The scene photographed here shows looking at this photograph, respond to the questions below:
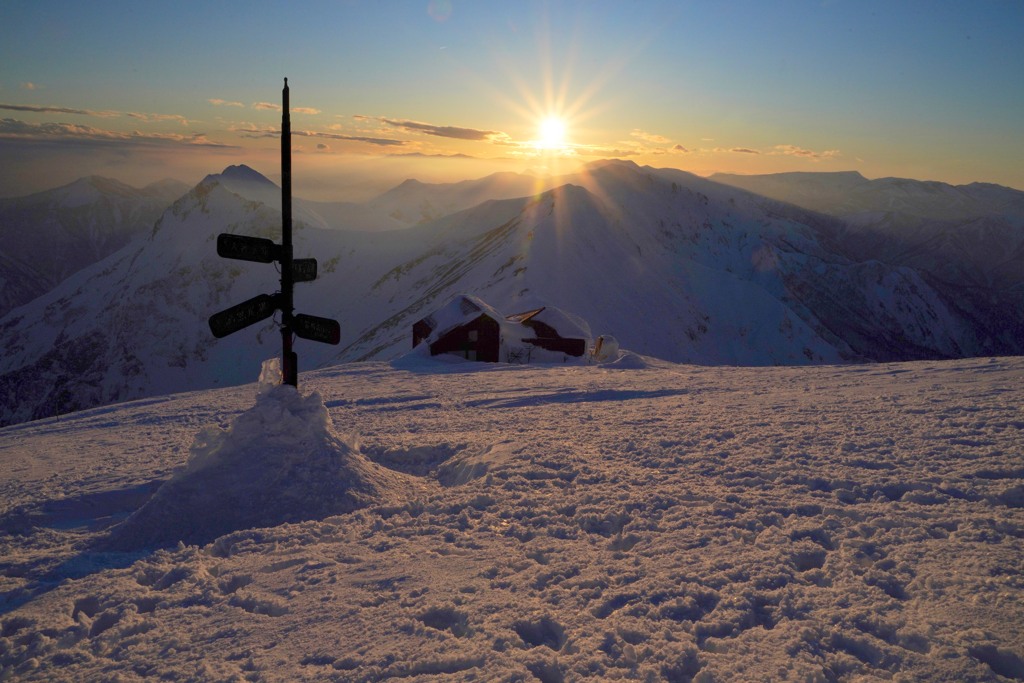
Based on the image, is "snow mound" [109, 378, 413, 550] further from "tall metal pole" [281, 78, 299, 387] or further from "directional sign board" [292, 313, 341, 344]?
"directional sign board" [292, 313, 341, 344]

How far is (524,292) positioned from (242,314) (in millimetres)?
56181

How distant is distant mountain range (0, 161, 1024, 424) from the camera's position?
7988 centimetres

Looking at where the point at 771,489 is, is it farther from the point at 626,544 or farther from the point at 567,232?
the point at 567,232

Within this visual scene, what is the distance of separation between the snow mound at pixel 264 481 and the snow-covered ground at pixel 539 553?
0.03 meters

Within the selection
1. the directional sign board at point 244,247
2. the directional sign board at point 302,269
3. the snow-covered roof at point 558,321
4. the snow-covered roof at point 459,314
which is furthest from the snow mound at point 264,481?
the snow-covered roof at point 558,321

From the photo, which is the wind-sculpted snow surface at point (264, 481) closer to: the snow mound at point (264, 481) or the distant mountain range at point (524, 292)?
the snow mound at point (264, 481)

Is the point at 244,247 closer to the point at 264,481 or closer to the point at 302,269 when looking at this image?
the point at 302,269

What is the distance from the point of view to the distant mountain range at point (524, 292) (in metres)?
79.9

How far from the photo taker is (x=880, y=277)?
16250 cm

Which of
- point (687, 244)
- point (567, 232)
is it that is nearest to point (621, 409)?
point (567, 232)

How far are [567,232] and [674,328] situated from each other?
824 inches

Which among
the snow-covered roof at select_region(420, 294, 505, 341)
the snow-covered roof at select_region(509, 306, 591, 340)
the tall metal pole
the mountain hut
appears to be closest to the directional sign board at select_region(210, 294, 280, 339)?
the tall metal pole

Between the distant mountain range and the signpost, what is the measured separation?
37461 mm

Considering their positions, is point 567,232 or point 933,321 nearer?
point 567,232
